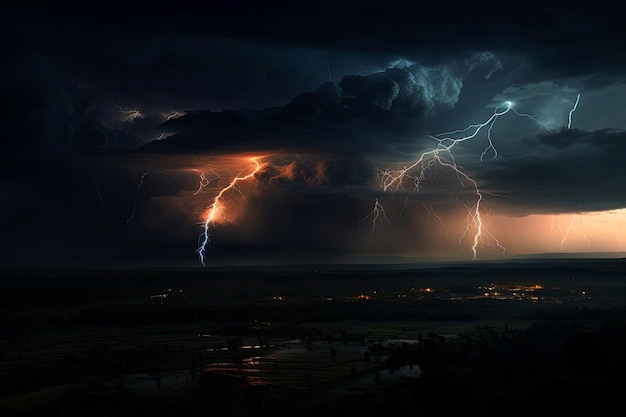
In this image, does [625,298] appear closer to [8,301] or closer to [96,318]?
[96,318]

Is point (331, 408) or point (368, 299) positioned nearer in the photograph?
point (331, 408)

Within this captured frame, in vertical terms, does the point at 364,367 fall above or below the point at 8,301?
below

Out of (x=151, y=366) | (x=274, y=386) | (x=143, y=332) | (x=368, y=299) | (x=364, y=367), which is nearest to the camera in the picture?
(x=274, y=386)

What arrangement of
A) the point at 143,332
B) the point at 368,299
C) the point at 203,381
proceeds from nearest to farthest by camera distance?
the point at 203,381 < the point at 143,332 < the point at 368,299

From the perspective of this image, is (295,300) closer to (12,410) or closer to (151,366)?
(151,366)

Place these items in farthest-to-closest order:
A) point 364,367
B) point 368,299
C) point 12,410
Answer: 1. point 368,299
2. point 364,367
3. point 12,410

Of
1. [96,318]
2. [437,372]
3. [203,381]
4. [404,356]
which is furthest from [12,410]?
[96,318]

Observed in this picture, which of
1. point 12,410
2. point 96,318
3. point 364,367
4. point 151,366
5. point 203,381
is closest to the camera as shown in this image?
point 12,410

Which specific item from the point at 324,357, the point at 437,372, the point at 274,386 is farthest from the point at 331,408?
the point at 324,357

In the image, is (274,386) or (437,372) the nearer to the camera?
(437,372)
